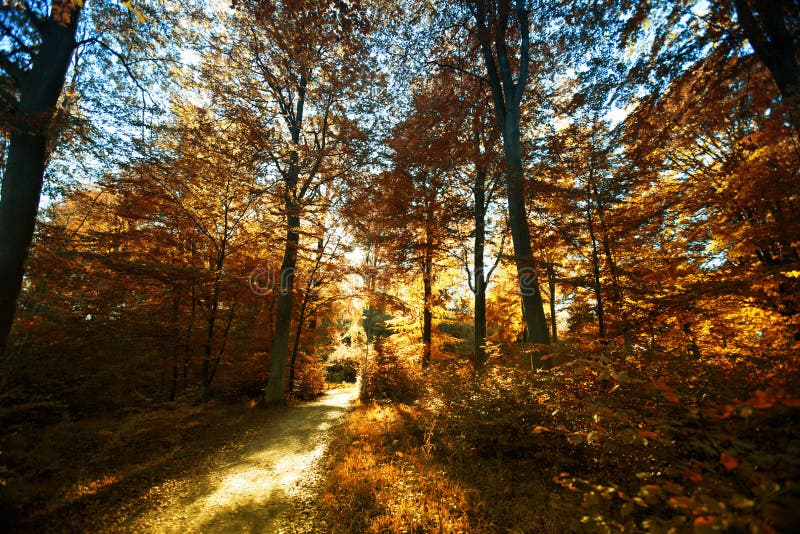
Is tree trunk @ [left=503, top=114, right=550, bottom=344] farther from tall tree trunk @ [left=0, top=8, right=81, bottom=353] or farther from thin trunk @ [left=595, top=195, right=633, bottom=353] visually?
tall tree trunk @ [left=0, top=8, right=81, bottom=353]

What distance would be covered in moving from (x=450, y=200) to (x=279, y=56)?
8.28m

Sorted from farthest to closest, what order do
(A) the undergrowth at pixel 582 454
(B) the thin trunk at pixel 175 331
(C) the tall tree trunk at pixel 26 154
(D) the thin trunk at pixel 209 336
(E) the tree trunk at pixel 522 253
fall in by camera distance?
(D) the thin trunk at pixel 209 336 → (B) the thin trunk at pixel 175 331 → (E) the tree trunk at pixel 522 253 → (C) the tall tree trunk at pixel 26 154 → (A) the undergrowth at pixel 582 454

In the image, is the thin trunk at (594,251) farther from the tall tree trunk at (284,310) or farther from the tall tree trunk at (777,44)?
the tall tree trunk at (284,310)

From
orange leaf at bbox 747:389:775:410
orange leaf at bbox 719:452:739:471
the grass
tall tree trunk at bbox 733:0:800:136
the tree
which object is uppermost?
the tree

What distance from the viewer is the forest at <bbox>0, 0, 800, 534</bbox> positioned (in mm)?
3859

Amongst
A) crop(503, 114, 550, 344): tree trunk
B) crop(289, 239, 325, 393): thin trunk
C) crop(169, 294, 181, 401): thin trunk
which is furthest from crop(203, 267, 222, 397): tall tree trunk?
crop(503, 114, 550, 344): tree trunk

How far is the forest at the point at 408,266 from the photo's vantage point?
3859 millimetres

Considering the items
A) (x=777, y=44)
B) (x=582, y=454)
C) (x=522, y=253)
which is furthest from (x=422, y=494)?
(x=777, y=44)

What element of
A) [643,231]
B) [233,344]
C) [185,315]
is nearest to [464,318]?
[643,231]

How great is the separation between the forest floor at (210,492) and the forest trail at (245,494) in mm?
12

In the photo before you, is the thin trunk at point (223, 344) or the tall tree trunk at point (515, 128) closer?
the tall tree trunk at point (515, 128)

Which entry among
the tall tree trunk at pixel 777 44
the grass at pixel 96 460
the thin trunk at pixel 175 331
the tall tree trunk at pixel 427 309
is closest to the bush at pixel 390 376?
the tall tree trunk at pixel 427 309

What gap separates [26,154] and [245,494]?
286 inches

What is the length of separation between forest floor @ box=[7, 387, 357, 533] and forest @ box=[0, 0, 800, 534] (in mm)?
55
